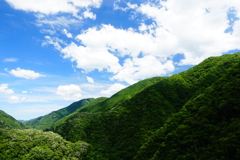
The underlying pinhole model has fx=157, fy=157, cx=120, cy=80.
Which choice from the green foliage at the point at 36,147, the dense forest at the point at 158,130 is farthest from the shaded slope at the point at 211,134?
the green foliage at the point at 36,147

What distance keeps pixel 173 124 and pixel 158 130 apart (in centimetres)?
1454

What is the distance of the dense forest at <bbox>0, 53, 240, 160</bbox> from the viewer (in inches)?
2379

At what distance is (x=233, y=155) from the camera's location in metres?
40.6

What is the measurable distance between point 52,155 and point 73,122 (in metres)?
57.7

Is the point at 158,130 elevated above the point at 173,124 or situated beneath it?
situated beneath

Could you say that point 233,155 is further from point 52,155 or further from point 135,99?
point 135,99

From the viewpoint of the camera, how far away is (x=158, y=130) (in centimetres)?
10244

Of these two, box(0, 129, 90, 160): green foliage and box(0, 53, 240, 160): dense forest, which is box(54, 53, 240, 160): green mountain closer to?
box(0, 53, 240, 160): dense forest

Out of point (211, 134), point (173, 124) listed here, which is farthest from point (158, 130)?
point (211, 134)

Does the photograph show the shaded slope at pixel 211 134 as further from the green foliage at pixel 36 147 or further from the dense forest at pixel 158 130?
the green foliage at pixel 36 147

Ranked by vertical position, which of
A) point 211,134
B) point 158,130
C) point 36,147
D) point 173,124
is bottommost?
point 158,130

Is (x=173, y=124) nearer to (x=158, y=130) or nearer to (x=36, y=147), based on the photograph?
(x=158, y=130)

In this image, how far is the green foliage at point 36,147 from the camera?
86.1 m

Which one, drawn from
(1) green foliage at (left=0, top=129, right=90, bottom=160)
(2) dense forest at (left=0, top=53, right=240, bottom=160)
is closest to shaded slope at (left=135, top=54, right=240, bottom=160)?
(2) dense forest at (left=0, top=53, right=240, bottom=160)
